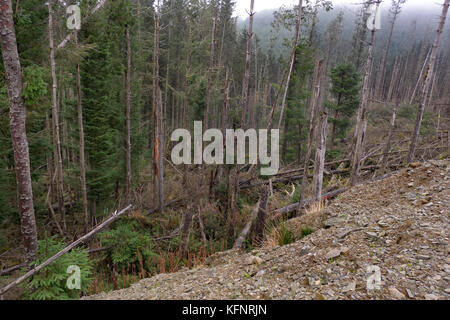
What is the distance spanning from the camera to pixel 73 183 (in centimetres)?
1038

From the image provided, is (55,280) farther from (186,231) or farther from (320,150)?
(320,150)

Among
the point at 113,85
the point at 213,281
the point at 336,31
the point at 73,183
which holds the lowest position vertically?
the point at 73,183

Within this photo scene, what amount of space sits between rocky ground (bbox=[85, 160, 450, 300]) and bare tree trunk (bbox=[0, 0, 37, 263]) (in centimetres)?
157

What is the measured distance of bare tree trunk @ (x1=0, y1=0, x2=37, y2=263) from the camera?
3381 millimetres

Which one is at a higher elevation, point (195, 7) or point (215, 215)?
point (195, 7)

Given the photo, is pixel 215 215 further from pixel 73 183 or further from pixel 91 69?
pixel 91 69

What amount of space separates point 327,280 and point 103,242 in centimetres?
730

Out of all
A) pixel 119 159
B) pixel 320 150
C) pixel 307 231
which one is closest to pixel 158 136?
pixel 119 159

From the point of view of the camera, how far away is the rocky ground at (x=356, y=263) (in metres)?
2.89

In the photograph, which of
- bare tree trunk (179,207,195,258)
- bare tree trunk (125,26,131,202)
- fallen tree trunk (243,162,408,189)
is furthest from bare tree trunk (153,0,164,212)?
bare tree trunk (179,207,195,258)

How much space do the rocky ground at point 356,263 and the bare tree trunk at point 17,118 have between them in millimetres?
1574

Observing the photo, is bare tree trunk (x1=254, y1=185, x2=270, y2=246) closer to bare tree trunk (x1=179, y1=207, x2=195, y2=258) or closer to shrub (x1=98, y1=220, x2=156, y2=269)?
bare tree trunk (x1=179, y1=207, x2=195, y2=258)

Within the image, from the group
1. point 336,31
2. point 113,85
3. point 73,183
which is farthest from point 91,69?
point 336,31
